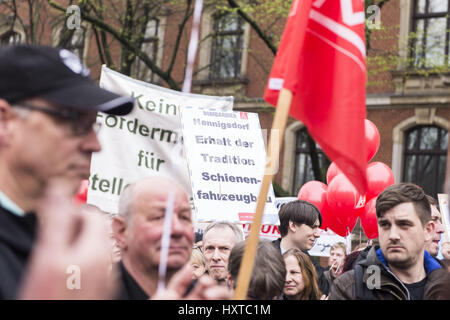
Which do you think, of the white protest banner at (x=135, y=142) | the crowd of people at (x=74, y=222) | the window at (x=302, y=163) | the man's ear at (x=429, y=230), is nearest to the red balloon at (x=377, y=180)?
the white protest banner at (x=135, y=142)

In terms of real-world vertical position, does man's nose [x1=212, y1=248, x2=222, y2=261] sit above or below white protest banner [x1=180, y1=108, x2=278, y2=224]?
below

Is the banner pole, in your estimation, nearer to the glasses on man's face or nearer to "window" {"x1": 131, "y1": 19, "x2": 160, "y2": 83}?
the glasses on man's face

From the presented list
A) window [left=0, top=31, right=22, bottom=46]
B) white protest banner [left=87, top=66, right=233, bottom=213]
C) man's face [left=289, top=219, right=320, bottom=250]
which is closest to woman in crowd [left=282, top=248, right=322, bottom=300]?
man's face [left=289, top=219, right=320, bottom=250]

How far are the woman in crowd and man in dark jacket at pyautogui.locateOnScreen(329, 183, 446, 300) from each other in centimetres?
87

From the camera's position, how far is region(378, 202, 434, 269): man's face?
2965mm

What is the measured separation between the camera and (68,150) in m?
1.47

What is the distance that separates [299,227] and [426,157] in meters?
12.9

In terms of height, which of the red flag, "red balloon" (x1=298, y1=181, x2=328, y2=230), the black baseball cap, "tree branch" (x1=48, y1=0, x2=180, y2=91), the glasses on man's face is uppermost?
"tree branch" (x1=48, y1=0, x2=180, y2=91)

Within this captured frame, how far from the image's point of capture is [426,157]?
1681 cm

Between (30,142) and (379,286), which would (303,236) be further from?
(30,142)

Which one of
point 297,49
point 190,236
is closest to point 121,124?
point 297,49

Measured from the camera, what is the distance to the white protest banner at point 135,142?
Result: 4.82 m

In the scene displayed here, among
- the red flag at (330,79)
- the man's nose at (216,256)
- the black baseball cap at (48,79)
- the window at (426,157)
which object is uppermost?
the window at (426,157)

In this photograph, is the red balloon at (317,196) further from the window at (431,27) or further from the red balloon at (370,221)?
the window at (431,27)
